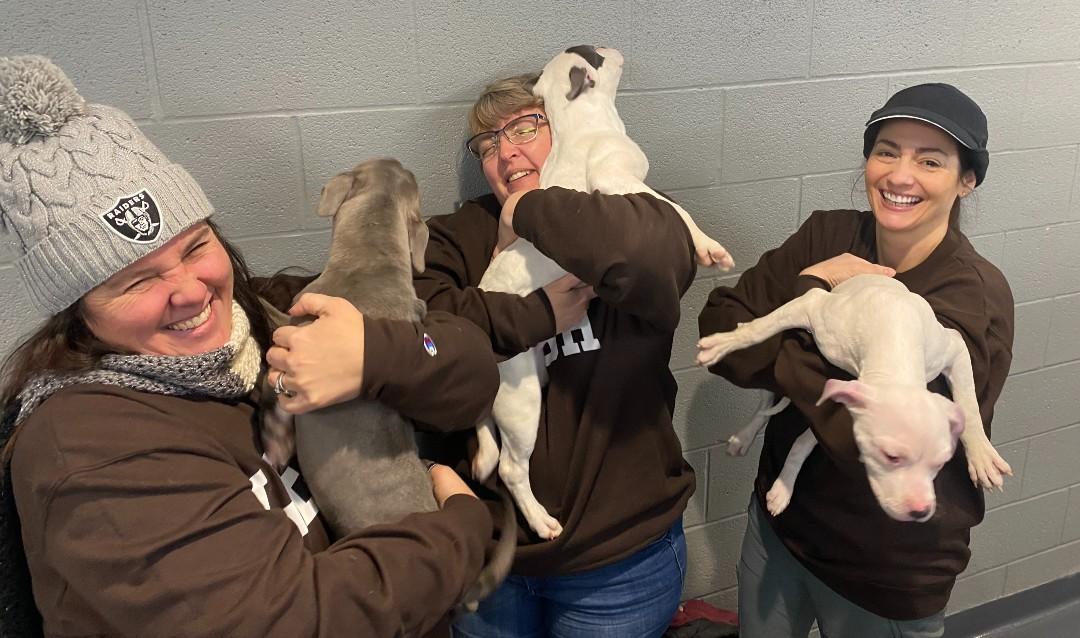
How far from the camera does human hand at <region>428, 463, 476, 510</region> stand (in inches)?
51.4

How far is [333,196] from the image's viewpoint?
1.40 metres

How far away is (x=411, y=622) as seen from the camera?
3.42 feet

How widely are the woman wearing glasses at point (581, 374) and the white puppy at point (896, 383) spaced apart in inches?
11.6

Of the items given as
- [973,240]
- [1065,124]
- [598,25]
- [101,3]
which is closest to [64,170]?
[101,3]

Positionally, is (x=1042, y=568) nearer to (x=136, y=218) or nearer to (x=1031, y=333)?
(x=1031, y=333)

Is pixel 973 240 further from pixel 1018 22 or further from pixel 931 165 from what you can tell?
pixel 931 165

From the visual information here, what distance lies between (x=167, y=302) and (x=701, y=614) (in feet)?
5.76

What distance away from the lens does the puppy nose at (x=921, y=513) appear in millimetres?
1238

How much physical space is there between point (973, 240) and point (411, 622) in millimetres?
2034

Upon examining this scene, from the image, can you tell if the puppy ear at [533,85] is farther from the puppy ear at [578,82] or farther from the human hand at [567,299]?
the human hand at [567,299]

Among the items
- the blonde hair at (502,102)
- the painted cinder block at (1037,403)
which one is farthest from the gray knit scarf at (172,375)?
the painted cinder block at (1037,403)

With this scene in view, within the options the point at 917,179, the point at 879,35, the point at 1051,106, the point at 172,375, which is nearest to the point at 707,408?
the point at 917,179

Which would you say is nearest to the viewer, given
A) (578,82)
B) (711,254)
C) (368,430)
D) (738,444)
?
(368,430)

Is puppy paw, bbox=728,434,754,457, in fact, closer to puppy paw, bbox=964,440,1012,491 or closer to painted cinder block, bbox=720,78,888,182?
puppy paw, bbox=964,440,1012,491
